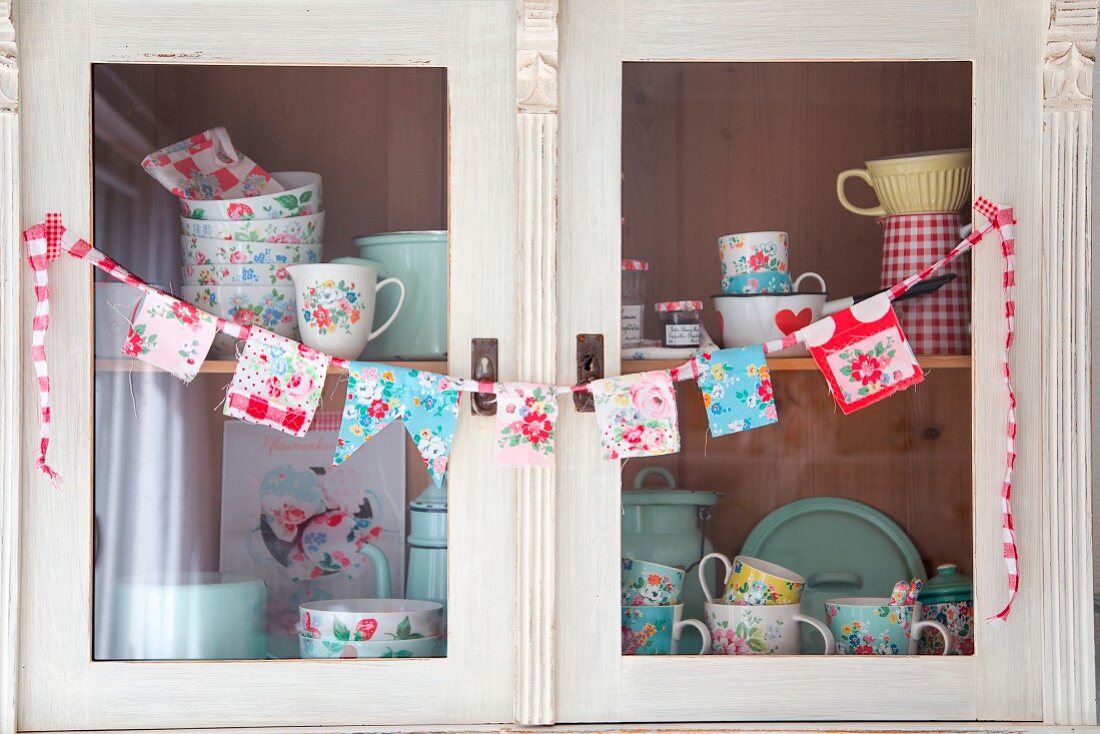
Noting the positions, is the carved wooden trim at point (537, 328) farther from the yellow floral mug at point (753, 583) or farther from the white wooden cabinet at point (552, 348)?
the yellow floral mug at point (753, 583)

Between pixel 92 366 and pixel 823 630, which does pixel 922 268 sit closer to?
pixel 823 630

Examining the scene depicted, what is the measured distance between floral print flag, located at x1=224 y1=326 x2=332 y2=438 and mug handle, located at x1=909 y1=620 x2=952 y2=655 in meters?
0.62

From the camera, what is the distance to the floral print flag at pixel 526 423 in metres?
0.98

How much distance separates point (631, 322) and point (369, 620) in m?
0.38

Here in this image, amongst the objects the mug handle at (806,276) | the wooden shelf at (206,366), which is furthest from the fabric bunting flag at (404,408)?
the mug handle at (806,276)

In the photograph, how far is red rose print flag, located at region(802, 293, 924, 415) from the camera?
101 centimetres

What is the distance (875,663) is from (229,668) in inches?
24.1

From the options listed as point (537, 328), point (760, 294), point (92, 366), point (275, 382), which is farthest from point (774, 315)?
point (92, 366)

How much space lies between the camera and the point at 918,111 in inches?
40.1

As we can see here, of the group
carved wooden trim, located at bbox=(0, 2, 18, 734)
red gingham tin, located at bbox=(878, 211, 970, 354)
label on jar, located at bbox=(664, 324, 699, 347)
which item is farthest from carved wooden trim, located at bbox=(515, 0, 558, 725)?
carved wooden trim, located at bbox=(0, 2, 18, 734)

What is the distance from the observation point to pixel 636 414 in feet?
3.27

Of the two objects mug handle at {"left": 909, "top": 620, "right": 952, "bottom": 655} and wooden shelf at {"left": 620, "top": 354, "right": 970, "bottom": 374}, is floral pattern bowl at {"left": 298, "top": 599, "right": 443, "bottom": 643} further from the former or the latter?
mug handle at {"left": 909, "top": 620, "right": 952, "bottom": 655}

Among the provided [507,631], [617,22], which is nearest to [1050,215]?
[617,22]

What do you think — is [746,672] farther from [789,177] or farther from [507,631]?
[789,177]
